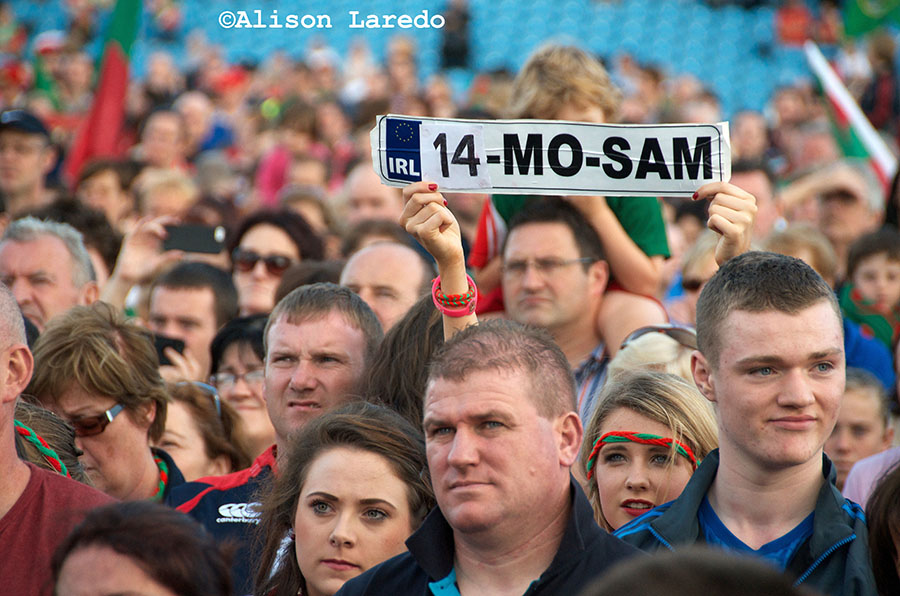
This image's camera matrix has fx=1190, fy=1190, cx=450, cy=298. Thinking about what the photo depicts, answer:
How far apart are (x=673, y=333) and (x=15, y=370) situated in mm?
2484

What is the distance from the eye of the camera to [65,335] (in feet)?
15.5

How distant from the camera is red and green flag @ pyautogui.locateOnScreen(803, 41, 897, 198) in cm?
895

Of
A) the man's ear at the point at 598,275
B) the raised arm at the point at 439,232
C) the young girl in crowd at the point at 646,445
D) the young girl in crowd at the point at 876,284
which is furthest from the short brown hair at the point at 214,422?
the young girl in crowd at the point at 876,284

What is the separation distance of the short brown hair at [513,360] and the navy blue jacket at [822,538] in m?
0.44

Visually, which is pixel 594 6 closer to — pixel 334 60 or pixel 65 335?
pixel 334 60

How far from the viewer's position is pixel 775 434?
3.11 meters

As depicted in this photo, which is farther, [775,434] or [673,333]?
[673,333]

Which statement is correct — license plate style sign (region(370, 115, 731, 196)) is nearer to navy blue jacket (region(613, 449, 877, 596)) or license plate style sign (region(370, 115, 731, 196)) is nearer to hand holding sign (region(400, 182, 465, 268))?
hand holding sign (region(400, 182, 465, 268))

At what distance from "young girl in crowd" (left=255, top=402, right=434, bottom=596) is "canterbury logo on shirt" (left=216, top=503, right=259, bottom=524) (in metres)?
0.39

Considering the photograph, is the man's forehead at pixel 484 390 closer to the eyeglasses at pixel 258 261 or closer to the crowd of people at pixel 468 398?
the crowd of people at pixel 468 398

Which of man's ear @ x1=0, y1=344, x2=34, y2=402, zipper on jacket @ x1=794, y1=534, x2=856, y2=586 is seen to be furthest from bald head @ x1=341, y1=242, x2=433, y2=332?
zipper on jacket @ x1=794, y1=534, x2=856, y2=586

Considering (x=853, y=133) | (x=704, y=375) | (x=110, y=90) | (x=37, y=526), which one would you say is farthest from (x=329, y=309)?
(x=110, y=90)

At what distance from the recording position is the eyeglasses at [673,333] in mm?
4645

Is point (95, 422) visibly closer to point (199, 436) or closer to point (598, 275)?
point (199, 436)
